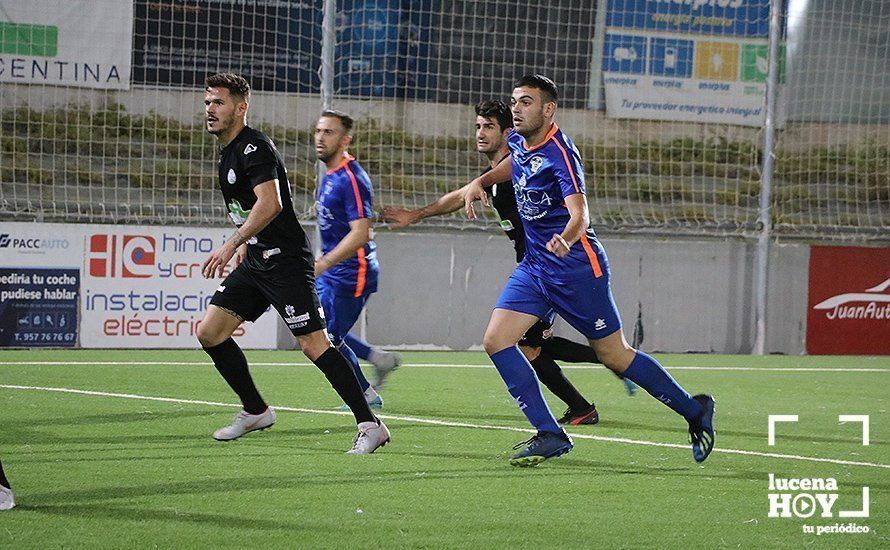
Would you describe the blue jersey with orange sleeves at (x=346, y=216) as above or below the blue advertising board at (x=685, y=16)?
below

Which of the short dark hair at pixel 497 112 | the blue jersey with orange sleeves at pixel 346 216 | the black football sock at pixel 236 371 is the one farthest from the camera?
the blue jersey with orange sleeves at pixel 346 216

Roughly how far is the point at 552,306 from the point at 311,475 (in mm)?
1663

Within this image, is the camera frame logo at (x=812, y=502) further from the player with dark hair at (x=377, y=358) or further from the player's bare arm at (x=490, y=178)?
the player with dark hair at (x=377, y=358)

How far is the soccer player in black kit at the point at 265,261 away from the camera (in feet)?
23.7

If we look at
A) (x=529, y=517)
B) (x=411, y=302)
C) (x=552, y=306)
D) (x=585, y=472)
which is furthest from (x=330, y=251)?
(x=411, y=302)

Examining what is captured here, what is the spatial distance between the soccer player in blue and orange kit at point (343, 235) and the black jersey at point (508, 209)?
1020 mm

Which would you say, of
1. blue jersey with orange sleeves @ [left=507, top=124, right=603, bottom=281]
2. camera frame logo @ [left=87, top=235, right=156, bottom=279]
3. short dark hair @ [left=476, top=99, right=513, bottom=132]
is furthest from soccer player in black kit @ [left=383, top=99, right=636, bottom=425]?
camera frame logo @ [left=87, top=235, right=156, bottom=279]

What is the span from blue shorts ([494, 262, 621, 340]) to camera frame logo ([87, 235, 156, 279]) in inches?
324

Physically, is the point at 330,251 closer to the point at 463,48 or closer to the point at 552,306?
the point at 552,306

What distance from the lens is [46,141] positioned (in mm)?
16141

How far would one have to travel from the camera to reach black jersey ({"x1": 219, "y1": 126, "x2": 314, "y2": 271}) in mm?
7281

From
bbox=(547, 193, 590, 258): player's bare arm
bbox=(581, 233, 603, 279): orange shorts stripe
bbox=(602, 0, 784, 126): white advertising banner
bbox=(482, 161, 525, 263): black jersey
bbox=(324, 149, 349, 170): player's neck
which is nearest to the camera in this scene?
bbox=(547, 193, 590, 258): player's bare arm

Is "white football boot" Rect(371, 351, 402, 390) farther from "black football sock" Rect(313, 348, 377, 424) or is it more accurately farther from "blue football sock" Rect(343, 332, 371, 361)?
"black football sock" Rect(313, 348, 377, 424)

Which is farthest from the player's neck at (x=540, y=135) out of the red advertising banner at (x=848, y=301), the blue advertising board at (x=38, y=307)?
the red advertising banner at (x=848, y=301)
